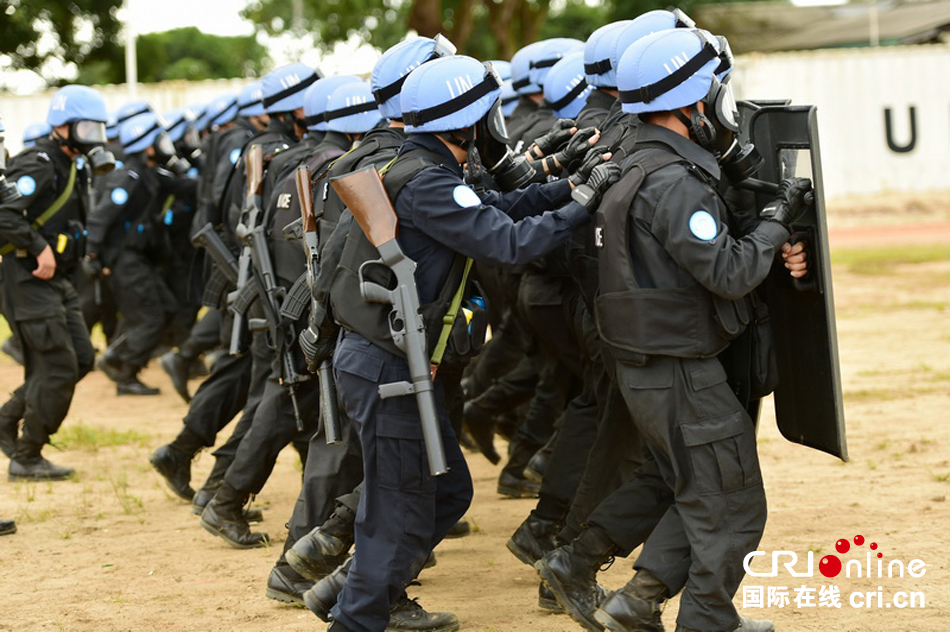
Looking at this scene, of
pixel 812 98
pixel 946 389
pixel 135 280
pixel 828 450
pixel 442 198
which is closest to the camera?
pixel 442 198

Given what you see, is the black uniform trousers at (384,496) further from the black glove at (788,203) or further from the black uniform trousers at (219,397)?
the black uniform trousers at (219,397)

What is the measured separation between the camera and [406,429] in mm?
4496

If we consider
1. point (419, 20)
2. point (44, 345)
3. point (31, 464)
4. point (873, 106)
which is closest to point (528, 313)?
point (44, 345)

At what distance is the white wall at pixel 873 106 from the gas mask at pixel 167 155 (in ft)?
48.0

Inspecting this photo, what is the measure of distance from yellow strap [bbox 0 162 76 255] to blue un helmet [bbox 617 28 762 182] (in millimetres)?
4449

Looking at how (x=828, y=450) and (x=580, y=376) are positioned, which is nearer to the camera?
(x=828, y=450)

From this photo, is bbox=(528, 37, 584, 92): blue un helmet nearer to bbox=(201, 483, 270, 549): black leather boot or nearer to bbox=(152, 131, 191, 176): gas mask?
bbox=(201, 483, 270, 549): black leather boot

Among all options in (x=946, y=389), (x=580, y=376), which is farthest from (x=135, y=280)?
(x=946, y=389)

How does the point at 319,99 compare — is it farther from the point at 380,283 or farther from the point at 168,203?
the point at 168,203

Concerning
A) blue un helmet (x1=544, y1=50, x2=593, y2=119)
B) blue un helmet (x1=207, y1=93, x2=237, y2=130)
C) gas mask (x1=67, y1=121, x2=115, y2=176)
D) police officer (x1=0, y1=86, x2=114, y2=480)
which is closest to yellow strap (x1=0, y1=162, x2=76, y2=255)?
police officer (x1=0, y1=86, x2=114, y2=480)

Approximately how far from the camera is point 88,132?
25.9 ft

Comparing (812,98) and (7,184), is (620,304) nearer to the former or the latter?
(7,184)

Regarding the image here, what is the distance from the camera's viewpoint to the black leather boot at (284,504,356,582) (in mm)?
5023

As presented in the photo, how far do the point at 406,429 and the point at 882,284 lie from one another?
12420mm
